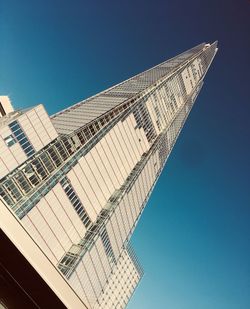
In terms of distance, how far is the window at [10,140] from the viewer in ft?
204

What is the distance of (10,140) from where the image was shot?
63.2 metres

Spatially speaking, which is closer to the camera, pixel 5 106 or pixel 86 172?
pixel 86 172

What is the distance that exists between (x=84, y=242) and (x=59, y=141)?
78.0 feet

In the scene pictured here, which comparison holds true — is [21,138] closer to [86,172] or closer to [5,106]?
[86,172]

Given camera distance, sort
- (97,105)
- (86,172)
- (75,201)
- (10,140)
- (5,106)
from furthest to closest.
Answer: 1. (97,105)
2. (5,106)
3. (86,172)
4. (75,201)
5. (10,140)

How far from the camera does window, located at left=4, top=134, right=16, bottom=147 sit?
204 ft

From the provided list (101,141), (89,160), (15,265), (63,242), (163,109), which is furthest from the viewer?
(163,109)

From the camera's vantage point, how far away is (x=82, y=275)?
77312 mm

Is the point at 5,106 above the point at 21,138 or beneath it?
above

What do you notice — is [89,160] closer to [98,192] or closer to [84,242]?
[98,192]

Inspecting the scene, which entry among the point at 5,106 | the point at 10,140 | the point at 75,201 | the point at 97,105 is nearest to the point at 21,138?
the point at 10,140

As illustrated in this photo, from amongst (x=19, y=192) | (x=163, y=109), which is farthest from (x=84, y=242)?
(x=163, y=109)

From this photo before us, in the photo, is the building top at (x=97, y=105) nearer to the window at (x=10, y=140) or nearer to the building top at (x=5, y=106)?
the building top at (x=5, y=106)

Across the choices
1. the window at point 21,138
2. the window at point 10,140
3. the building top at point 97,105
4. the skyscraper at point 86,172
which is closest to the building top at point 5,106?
the skyscraper at point 86,172
